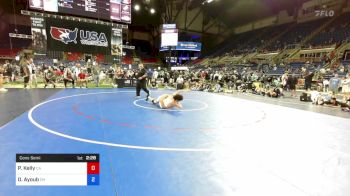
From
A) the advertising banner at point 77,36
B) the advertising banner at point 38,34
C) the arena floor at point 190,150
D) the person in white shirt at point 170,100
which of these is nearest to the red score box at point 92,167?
the arena floor at point 190,150

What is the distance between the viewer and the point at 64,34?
16344mm

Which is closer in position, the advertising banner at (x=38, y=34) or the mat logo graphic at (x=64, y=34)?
the advertising banner at (x=38, y=34)

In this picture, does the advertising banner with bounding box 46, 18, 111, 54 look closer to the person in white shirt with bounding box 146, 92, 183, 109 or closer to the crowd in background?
the crowd in background

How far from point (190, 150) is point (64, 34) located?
15.6 meters

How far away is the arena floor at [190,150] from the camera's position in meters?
2.90

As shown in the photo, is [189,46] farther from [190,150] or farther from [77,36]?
[190,150]

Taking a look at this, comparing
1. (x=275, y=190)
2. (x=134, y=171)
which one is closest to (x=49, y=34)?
(x=134, y=171)

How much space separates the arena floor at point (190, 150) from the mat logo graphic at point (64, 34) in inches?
434

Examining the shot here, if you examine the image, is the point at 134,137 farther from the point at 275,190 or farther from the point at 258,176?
the point at 275,190

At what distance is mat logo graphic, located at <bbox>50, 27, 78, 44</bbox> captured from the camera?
16047 mm
